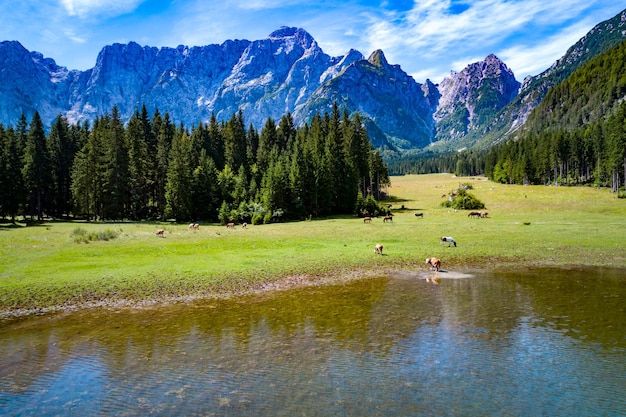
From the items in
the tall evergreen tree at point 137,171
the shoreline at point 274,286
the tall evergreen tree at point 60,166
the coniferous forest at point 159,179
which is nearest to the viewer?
the shoreline at point 274,286

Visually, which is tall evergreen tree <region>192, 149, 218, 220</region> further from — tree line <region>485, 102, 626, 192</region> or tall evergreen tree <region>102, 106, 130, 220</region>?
tree line <region>485, 102, 626, 192</region>

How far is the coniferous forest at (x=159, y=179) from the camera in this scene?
7706 cm

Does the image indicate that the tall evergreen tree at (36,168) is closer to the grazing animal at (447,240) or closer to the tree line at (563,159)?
the grazing animal at (447,240)

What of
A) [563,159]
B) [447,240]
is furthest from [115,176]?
[563,159]

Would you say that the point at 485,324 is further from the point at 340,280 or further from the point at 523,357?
the point at 340,280

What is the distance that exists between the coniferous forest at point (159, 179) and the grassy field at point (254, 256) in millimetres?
Result: 21824

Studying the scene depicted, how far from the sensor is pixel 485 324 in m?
18.8

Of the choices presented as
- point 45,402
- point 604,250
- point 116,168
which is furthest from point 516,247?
point 116,168

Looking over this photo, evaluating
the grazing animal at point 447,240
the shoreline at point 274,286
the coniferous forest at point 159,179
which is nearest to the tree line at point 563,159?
the coniferous forest at point 159,179

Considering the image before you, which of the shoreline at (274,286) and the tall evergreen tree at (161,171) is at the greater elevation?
the tall evergreen tree at (161,171)

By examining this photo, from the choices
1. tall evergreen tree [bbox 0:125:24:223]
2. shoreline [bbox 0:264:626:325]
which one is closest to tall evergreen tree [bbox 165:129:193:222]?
tall evergreen tree [bbox 0:125:24:223]

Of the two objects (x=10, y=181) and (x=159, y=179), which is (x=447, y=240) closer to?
(x=159, y=179)

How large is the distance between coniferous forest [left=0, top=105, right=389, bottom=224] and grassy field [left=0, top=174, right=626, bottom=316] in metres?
21.8

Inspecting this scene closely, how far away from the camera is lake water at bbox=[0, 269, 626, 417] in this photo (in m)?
11.7
